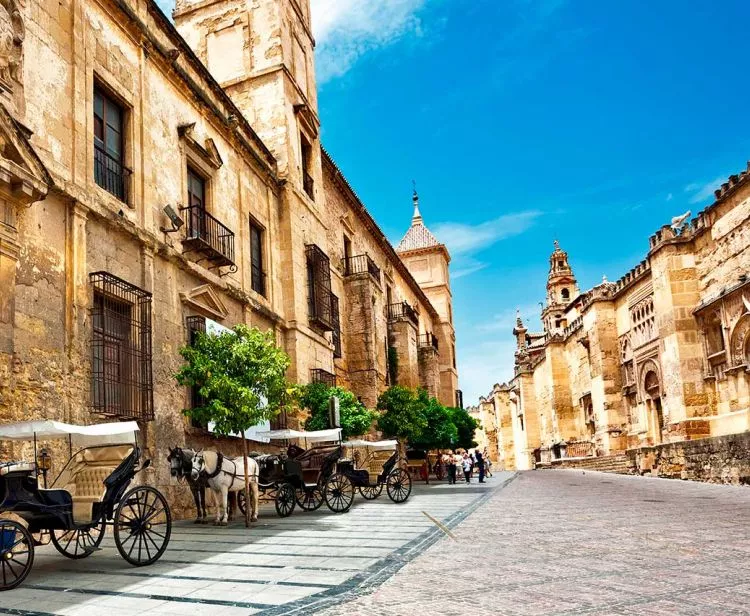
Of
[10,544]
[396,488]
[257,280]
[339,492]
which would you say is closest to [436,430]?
[396,488]

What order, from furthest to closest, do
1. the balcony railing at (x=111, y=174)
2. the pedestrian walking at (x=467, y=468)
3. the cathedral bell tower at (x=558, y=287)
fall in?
the cathedral bell tower at (x=558, y=287), the pedestrian walking at (x=467, y=468), the balcony railing at (x=111, y=174)

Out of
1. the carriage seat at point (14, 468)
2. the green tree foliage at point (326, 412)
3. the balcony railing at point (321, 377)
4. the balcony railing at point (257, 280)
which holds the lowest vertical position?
the carriage seat at point (14, 468)

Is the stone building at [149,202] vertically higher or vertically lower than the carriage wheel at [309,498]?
higher

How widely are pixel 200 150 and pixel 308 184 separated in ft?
Answer: 20.8

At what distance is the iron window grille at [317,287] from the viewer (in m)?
19.7

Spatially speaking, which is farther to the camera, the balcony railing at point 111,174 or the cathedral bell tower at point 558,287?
the cathedral bell tower at point 558,287

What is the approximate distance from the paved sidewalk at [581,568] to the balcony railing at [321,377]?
8096 mm

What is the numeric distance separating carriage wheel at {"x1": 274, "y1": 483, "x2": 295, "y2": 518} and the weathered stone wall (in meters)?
11.4

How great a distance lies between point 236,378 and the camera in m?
11.2

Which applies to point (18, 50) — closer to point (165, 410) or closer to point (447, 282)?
point (165, 410)

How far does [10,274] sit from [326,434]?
7209 millimetres

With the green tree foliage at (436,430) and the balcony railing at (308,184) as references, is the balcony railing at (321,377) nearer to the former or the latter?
the balcony railing at (308,184)

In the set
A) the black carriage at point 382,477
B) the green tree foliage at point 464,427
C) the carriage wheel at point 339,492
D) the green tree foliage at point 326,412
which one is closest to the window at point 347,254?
the green tree foliage at point 326,412

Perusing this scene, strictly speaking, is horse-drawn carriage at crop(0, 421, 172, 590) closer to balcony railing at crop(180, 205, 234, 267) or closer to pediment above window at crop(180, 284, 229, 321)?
pediment above window at crop(180, 284, 229, 321)
